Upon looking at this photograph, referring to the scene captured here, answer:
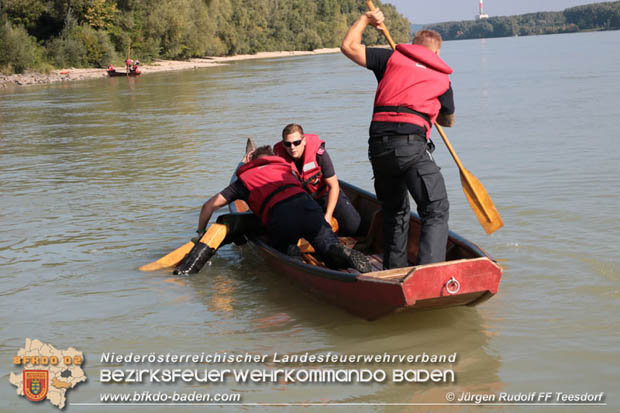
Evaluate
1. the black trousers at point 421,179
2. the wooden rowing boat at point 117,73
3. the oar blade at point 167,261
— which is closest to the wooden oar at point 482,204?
the black trousers at point 421,179

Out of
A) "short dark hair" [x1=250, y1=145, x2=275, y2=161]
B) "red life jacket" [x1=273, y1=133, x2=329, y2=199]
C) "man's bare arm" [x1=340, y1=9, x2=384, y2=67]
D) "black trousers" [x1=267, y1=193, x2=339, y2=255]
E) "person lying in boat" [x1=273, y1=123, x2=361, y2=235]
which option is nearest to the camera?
"man's bare arm" [x1=340, y1=9, x2=384, y2=67]

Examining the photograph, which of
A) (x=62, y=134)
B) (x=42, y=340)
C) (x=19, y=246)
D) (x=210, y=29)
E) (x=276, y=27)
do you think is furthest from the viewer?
(x=276, y=27)

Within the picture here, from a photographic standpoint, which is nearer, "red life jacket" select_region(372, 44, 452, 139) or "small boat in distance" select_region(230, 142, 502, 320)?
"small boat in distance" select_region(230, 142, 502, 320)

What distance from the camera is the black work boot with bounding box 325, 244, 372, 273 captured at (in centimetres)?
465

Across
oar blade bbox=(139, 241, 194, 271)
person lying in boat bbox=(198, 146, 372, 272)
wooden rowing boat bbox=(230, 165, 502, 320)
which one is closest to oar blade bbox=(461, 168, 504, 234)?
wooden rowing boat bbox=(230, 165, 502, 320)

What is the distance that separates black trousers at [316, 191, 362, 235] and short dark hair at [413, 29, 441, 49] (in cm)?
198

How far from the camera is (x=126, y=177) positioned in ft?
35.1

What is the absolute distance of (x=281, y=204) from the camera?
5.20 metres

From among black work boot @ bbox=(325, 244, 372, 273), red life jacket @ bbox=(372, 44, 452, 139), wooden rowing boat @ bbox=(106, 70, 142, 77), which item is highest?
red life jacket @ bbox=(372, 44, 452, 139)

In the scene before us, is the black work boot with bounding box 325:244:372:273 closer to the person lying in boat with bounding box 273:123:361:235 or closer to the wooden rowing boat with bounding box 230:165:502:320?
the wooden rowing boat with bounding box 230:165:502:320

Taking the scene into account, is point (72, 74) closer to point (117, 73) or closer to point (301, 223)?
point (117, 73)

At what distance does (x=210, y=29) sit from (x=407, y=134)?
56.0m

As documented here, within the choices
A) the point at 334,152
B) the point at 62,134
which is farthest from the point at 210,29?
the point at 334,152

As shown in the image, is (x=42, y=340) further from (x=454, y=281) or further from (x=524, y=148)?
(x=524, y=148)
